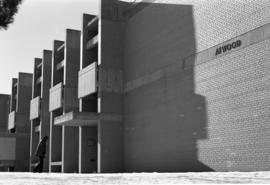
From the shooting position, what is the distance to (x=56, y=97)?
4069 cm

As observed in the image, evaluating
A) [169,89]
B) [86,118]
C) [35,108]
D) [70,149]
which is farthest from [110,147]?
[35,108]

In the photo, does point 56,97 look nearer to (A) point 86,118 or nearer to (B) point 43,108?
(B) point 43,108

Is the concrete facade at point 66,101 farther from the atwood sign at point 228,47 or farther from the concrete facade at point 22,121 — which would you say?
the atwood sign at point 228,47

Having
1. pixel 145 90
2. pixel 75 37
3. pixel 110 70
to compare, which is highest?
pixel 75 37

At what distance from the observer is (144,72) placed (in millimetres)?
29438

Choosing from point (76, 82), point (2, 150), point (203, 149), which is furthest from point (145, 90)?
point (2, 150)

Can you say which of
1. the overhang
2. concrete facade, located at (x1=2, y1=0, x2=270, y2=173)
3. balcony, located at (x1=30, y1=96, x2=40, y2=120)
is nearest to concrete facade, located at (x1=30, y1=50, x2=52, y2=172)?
balcony, located at (x1=30, y1=96, x2=40, y2=120)

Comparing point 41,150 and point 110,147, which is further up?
point 110,147

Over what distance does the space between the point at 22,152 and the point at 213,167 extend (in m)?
39.1

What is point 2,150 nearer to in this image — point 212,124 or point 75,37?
point 75,37

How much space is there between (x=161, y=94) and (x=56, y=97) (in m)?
16.5

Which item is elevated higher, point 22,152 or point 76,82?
point 76,82

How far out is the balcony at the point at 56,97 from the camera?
3969cm

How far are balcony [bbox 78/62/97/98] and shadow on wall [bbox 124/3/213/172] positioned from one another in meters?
2.47
